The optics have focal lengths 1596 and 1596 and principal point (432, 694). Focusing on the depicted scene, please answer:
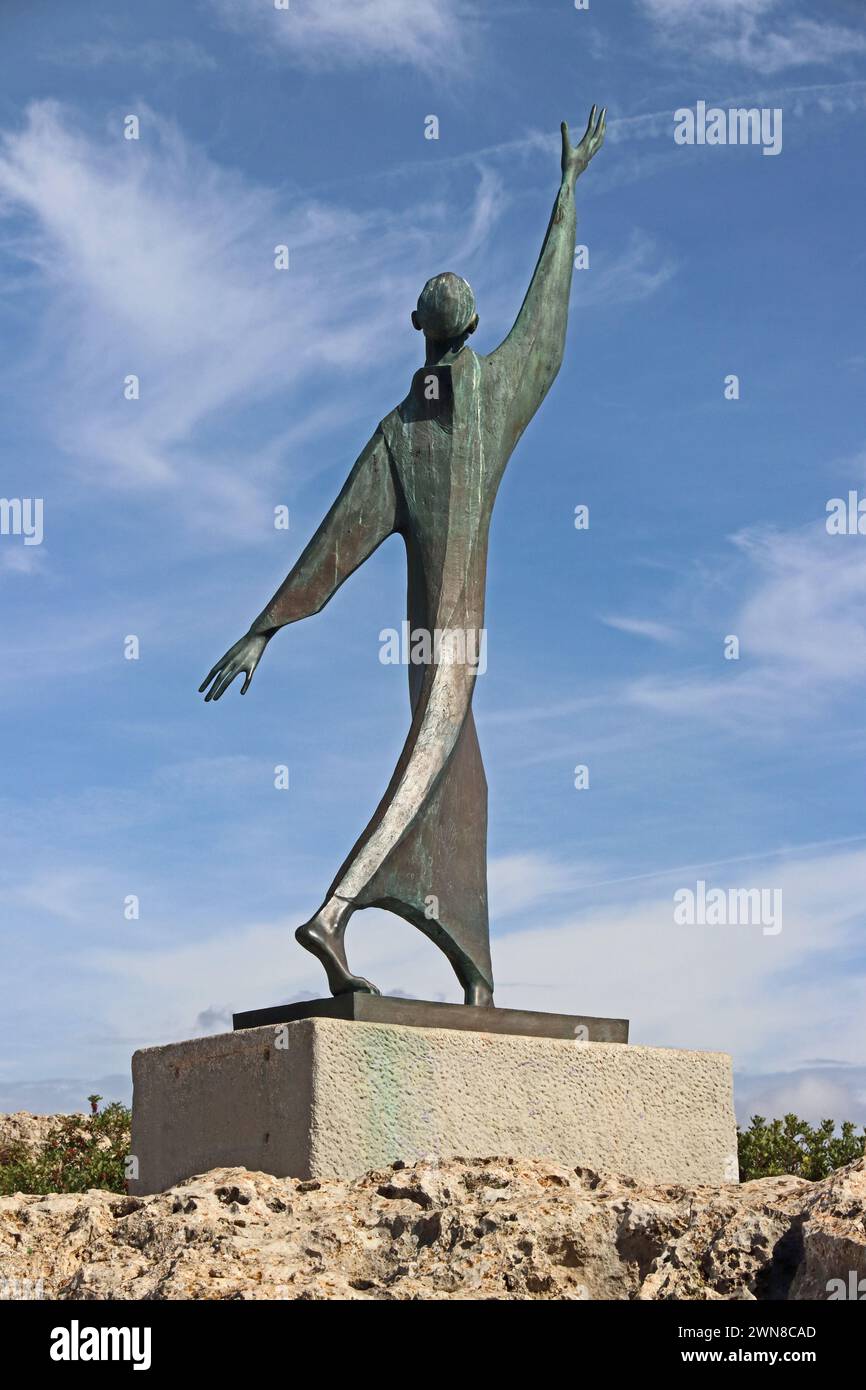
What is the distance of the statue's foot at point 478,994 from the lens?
6.29m

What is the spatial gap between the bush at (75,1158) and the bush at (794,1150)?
11.1 feet

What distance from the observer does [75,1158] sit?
31.1ft

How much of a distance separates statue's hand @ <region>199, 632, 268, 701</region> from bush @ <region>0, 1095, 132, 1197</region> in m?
3.46

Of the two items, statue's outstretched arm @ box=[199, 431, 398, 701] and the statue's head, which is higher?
the statue's head

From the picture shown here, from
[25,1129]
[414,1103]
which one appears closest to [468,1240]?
[414,1103]

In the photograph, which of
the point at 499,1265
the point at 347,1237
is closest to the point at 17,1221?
the point at 347,1237

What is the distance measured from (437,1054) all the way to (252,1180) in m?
0.81

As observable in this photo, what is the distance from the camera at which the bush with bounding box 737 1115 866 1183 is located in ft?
27.1

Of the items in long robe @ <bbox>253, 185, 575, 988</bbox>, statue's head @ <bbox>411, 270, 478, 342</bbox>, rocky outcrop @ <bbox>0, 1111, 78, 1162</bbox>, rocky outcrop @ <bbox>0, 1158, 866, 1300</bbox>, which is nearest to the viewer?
rocky outcrop @ <bbox>0, 1158, 866, 1300</bbox>

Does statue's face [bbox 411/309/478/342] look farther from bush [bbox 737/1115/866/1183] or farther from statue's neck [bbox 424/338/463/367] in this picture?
bush [bbox 737/1115/866/1183]

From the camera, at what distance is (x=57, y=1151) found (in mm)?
9555

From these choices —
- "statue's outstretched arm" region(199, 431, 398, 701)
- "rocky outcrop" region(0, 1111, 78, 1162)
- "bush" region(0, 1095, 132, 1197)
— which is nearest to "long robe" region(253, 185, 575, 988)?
"statue's outstretched arm" region(199, 431, 398, 701)

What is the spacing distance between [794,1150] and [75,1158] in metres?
4.19
